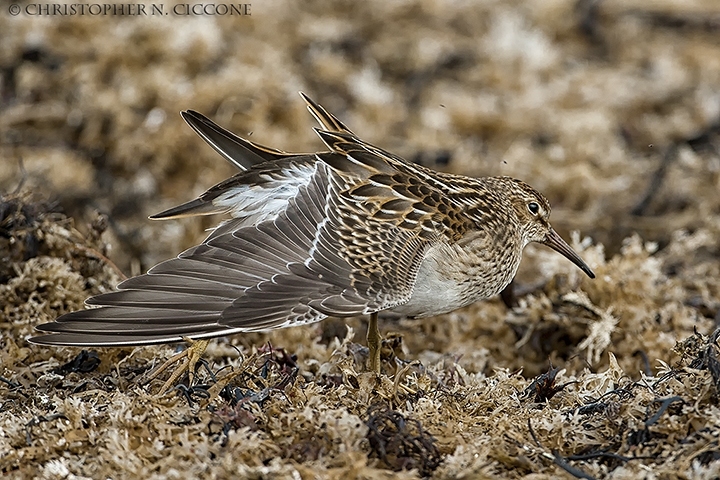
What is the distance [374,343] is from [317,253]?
0.51m

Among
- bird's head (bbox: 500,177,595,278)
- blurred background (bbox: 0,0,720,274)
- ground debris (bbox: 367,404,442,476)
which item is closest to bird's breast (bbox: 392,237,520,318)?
bird's head (bbox: 500,177,595,278)

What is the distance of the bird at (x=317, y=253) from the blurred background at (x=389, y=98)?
1.62m

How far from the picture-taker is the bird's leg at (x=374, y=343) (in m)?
4.28

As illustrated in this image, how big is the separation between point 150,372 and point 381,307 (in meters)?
0.97

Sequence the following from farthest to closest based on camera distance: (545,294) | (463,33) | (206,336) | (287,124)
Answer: (463,33)
(287,124)
(545,294)
(206,336)

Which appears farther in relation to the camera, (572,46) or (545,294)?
(572,46)

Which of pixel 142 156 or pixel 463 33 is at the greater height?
pixel 463 33

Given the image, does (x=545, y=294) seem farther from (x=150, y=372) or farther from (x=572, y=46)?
(x=572, y=46)

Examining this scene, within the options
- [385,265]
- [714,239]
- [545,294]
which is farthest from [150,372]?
[714,239]

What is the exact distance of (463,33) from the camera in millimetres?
8812

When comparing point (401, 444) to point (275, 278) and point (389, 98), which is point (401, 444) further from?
point (389, 98)

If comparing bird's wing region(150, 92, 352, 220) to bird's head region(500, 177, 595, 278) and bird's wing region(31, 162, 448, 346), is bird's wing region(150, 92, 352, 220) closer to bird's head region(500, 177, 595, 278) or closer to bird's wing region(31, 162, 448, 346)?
bird's wing region(31, 162, 448, 346)

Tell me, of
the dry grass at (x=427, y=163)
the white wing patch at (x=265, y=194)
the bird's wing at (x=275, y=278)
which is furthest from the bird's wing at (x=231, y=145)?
the dry grass at (x=427, y=163)

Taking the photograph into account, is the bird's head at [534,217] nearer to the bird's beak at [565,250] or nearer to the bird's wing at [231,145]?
the bird's beak at [565,250]
